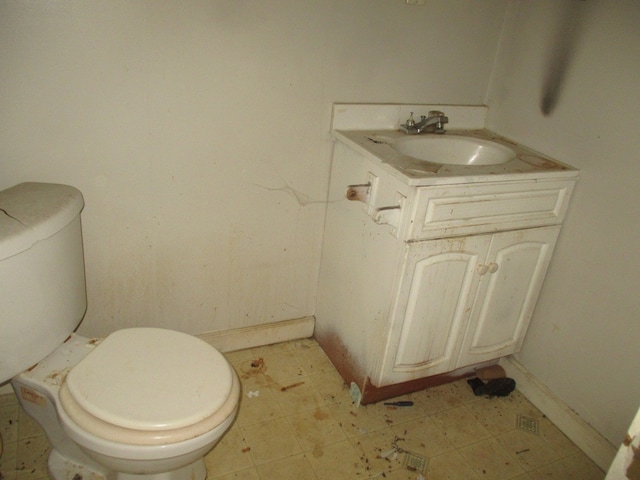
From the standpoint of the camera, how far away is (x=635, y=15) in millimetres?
1270

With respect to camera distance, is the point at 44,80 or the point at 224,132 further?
the point at 224,132

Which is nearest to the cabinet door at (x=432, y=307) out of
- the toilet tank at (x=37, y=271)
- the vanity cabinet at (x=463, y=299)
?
the vanity cabinet at (x=463, y=299)

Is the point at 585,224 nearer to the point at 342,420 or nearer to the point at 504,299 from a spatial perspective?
the point at 504,299

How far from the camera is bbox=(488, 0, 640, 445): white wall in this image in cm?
133

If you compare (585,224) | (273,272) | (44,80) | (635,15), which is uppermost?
(635,15)

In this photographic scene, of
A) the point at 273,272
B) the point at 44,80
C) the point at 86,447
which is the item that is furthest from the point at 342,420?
the point at 44,80

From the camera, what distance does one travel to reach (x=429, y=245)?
1327 mm

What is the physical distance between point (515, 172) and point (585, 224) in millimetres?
320

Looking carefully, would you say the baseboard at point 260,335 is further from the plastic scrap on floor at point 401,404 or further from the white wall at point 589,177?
the white wall at point 589,177

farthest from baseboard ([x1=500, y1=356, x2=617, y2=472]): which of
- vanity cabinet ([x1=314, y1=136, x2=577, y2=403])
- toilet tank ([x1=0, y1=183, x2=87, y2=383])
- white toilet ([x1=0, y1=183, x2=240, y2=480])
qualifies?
toilet tank ([x1=0, y1=183, x2=87, y2=383])

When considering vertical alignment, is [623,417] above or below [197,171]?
below

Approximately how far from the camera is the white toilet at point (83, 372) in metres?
0.99

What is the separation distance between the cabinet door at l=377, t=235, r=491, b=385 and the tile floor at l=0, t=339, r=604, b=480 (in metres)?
0.18

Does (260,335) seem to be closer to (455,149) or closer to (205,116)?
(205,116)
